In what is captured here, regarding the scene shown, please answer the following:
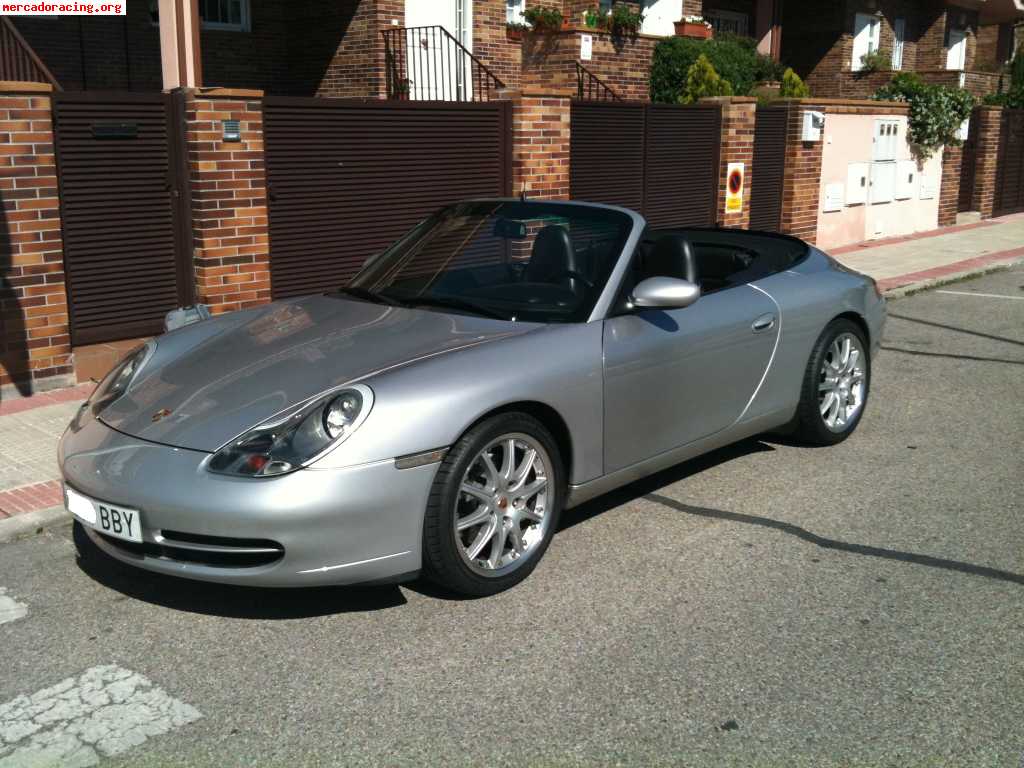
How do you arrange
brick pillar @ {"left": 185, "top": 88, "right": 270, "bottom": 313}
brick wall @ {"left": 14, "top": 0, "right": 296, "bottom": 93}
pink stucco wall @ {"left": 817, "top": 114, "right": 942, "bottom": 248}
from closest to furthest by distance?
brick pillar @ {"left": 185, "top": 88, "right": 270, "bottom": 313} < brick wall @ {"left": 14, "top": 0, "right": 296, "bottom": 93} < pink stucco wall @ {"left": 817, "top": 114, "right": 942, "bottom": 248}

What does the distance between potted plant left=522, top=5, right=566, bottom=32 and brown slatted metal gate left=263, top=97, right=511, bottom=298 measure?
7.71 meters

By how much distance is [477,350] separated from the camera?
14.5ft

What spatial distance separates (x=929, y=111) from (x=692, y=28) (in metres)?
4.81

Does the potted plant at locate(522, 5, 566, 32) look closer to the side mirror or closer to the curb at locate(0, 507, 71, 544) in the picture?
the side mirror

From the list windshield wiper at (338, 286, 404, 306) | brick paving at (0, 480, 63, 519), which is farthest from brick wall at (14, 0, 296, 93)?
windshield wiper at (338, 286, 404, 306)

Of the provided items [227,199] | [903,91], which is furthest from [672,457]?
[903,91]

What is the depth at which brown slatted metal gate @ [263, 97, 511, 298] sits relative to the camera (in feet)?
28.9

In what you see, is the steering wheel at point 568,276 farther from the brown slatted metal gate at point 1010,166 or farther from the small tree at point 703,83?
the brown slatted metal gate at point 1010,166

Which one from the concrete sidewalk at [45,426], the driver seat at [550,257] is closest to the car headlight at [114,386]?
the concrete sidewalk at [45,426]

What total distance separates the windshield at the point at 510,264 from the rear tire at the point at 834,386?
1560 mm

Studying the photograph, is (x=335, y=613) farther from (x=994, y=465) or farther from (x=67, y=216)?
(x=67, y=216)

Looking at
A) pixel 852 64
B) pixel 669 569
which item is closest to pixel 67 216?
pixel 669 569

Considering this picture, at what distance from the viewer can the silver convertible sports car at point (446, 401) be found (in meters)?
3.92

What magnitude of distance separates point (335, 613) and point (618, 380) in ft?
5.03
